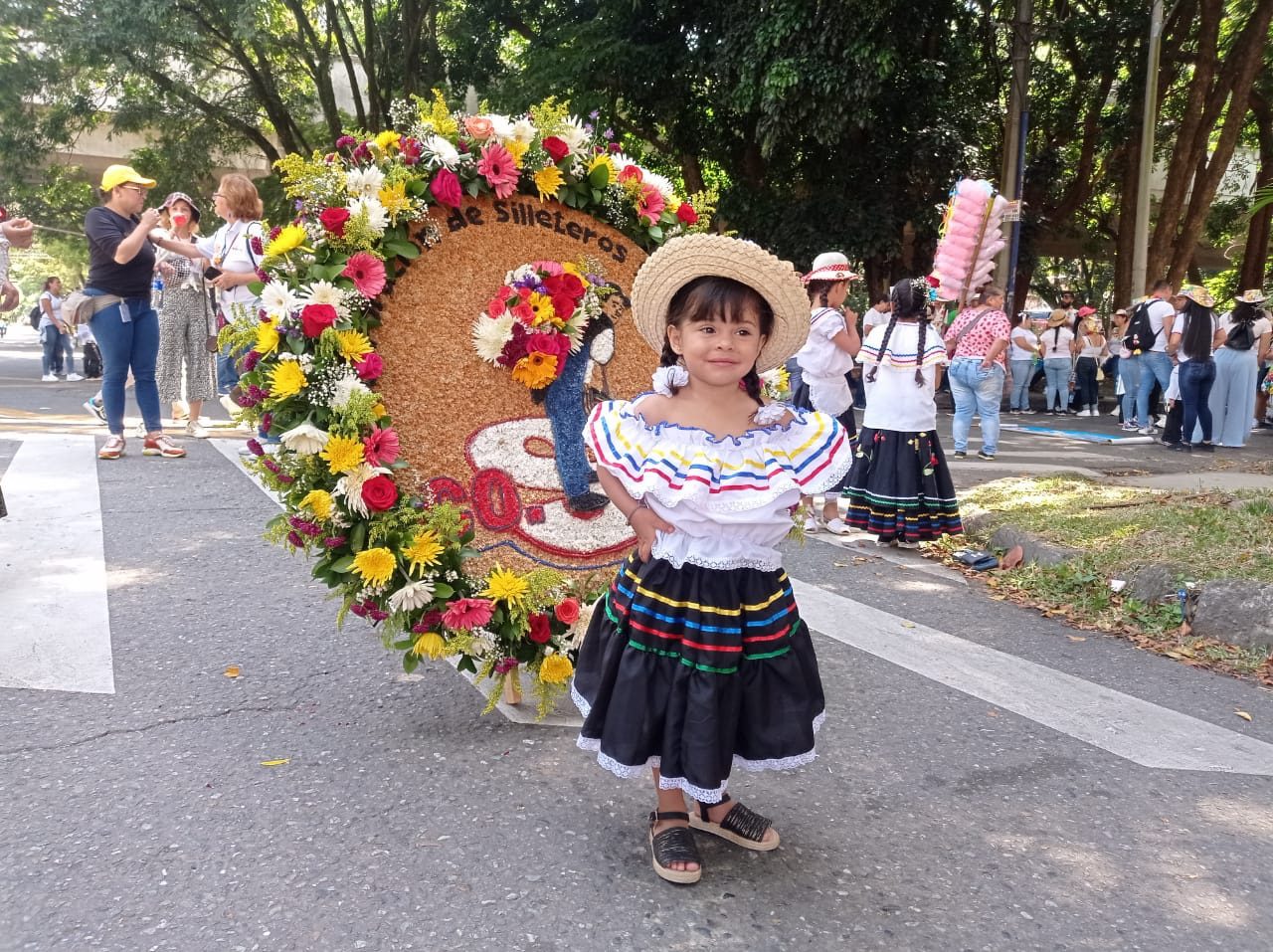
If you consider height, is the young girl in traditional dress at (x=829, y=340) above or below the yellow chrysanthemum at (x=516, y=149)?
below

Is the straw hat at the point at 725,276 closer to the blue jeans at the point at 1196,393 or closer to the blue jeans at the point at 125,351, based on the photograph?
the blue jeans at the point at 125,351

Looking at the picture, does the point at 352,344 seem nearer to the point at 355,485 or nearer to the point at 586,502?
the point at 355,485

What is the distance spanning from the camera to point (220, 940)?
7.47 ft

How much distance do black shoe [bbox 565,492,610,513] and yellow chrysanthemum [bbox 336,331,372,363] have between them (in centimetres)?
89

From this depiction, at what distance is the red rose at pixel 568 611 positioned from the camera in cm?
331

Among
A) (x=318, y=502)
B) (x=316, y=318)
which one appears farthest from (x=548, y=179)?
(x=318, y=502)

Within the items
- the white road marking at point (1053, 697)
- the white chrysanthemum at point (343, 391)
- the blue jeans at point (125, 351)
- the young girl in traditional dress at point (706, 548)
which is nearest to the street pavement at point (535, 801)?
the white road marking at point (1053, 697)

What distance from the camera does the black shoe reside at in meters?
3.63

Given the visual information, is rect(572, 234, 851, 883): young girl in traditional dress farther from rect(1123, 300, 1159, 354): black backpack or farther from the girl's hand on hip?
rect(1123, 300, 1159, 354): black backpack

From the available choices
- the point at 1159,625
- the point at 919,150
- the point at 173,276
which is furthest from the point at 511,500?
the point at 919,150

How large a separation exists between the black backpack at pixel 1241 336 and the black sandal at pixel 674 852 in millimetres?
10969

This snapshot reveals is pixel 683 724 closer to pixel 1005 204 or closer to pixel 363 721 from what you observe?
pixel 363 721

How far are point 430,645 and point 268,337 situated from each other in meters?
1.09

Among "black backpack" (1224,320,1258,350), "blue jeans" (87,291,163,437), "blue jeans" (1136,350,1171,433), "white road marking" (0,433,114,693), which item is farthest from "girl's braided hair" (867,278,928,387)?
"blue jeans" (1136,350,1171,433)
